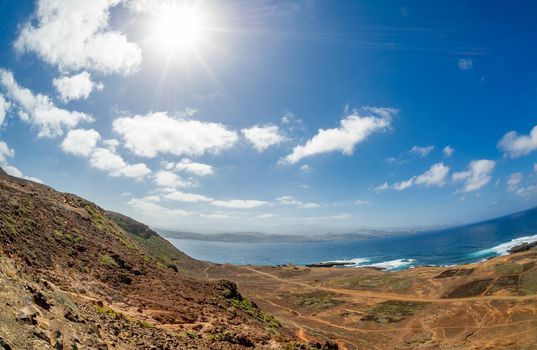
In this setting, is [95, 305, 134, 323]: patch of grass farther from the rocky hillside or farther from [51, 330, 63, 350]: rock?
[51, 330, 63, 350]: rock

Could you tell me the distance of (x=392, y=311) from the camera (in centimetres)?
5191

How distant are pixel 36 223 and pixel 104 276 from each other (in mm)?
6191

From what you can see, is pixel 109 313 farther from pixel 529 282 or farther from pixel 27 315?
pixel 529 282

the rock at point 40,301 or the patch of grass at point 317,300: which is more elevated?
the rock at point 40,301

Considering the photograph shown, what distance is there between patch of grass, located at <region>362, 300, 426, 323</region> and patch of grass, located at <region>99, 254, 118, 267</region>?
38098 millimetres

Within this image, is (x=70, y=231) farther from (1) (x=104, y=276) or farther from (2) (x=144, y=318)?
(2) (x=144, y=318)

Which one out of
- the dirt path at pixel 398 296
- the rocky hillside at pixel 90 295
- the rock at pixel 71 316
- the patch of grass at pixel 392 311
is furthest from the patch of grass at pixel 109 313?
the dirt path at pixel 398 296

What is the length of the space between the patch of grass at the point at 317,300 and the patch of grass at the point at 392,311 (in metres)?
7.57

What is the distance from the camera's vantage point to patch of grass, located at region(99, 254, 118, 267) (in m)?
22.9

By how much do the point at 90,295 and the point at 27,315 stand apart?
28.1ft

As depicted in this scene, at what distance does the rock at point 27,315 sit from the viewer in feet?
30.4

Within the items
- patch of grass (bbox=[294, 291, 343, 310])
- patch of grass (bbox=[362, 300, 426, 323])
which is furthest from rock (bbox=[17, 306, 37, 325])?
patch of grass (bbox=[294, 291, 343, 310])

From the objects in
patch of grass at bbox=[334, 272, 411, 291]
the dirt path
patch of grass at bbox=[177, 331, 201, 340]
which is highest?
patch of grass at bbox=[177, 331, 201, 340]

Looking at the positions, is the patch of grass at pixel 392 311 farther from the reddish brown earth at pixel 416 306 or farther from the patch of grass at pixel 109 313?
the patch of grass at pixel 109 313
